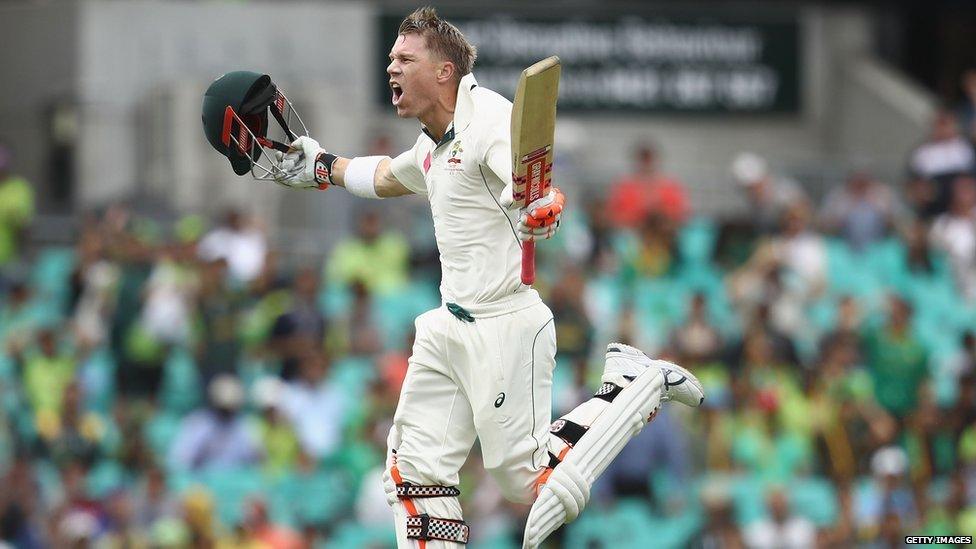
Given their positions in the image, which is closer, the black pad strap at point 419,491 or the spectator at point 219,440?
the black pad strap at point 419,491

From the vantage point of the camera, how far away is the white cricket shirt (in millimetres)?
8773

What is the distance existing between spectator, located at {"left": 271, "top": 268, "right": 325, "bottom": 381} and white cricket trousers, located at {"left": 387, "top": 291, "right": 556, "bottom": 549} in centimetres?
657

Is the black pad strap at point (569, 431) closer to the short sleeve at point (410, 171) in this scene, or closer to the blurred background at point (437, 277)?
the short sleeve at point (410, 171)

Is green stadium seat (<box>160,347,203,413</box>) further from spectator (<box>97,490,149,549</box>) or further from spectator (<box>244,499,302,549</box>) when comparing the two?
spectator (<box>244,499,302,549</box>)

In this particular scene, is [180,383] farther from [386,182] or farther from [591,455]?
[591,455]

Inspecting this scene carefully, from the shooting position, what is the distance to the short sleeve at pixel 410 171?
9.22 m

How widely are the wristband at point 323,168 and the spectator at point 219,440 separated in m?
5.90

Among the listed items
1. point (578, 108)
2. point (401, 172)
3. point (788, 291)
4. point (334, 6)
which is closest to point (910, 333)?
point (788, 291)

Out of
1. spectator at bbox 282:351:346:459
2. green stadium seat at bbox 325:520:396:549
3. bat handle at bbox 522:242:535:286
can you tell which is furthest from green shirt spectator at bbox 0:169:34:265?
bat handle at bbox 522:242:535:286

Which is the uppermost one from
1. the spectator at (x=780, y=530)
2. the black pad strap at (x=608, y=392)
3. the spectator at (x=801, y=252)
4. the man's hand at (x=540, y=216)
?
the man's hand at (x=540, y=216)

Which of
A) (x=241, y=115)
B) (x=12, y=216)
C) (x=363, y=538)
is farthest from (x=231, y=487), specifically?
(x=241, y=115)

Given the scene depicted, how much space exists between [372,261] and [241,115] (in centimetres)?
775

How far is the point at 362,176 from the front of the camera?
942cm

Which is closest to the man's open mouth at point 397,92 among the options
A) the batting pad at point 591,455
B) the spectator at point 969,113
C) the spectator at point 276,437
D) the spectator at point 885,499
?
the batting pad at point 591,455
